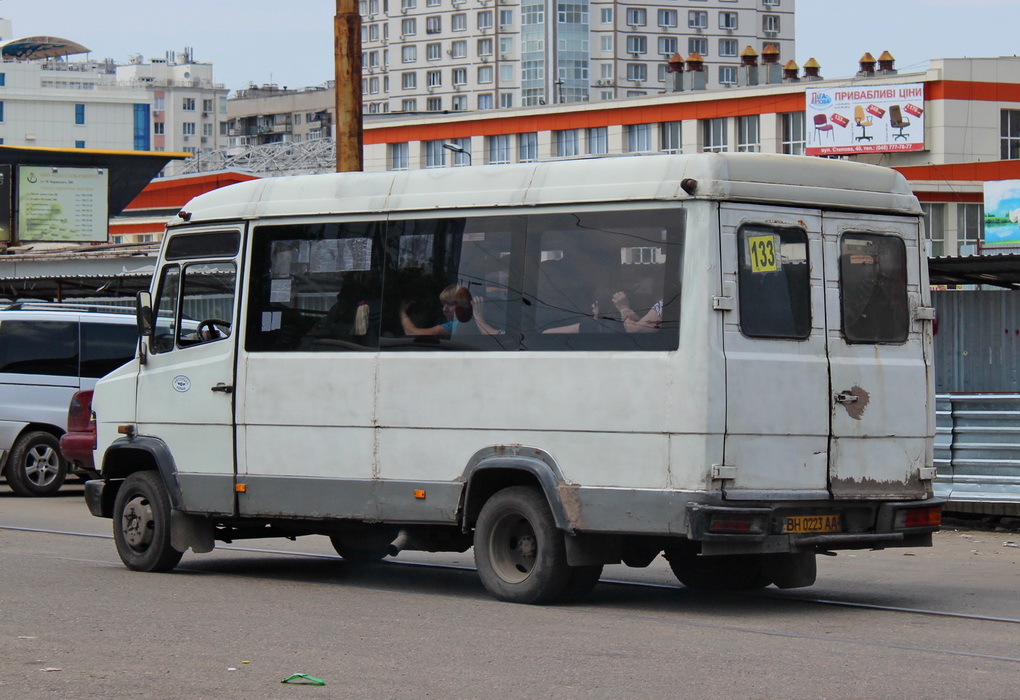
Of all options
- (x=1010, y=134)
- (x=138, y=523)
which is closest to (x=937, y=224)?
(x=1010, y=134)

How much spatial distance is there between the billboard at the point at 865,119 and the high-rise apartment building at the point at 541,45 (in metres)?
54.9

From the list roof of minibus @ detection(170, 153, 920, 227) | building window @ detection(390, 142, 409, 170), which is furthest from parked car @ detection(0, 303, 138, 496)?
building window @ detection(390, 142, 409, 170)

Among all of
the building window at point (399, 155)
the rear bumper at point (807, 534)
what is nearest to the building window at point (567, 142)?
the building window at point (399, 155)

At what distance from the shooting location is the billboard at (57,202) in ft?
192

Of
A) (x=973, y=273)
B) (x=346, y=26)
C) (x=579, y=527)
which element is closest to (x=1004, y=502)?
(x=973, y=273)

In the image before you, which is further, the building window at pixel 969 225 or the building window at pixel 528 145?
the building window at pixel 528 145

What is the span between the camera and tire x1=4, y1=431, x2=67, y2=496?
777 inches

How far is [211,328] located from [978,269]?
9991 mm

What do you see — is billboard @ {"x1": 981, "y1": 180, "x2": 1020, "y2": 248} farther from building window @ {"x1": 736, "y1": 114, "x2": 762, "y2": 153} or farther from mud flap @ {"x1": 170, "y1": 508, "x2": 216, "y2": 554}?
mud flap @ {"x1": 170, "y1": 508, "x2": 216, "y2": 554}

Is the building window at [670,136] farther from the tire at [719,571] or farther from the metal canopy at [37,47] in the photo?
the tire at [719,571]

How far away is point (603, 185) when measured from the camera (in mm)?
9617

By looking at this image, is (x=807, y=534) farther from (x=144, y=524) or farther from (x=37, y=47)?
(x=37, y=47)

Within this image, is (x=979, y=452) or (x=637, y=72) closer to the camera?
(x=979, y=452)

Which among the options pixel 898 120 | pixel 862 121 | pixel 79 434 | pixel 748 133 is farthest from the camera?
pixel 748 133
